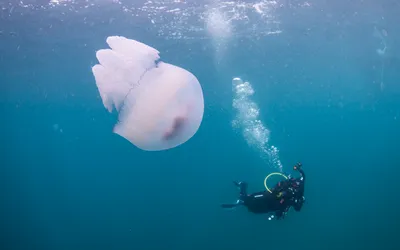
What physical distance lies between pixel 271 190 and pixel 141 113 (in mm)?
3530

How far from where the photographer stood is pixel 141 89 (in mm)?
3170

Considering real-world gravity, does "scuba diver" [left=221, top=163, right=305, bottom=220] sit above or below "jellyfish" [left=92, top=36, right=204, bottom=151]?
below

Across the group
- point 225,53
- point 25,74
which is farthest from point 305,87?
point 25,74

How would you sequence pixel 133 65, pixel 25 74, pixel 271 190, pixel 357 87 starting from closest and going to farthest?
pixel 133 65
pixel 271 190
pixel 25 74
pixel 357 87

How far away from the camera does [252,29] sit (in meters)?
14.8

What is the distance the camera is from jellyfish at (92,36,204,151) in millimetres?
3148

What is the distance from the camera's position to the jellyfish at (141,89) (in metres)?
3.15

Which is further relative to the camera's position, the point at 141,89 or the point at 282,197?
the point at 282,197

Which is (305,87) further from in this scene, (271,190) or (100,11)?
(271,190)

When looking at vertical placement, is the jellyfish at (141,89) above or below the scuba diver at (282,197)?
above

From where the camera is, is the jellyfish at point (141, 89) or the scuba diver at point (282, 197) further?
the scuba diver at point (282, 197)

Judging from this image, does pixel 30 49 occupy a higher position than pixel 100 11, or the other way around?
pixel 100 11

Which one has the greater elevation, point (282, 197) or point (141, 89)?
point (141, 89)

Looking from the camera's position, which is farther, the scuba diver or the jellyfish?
the scuba diver
